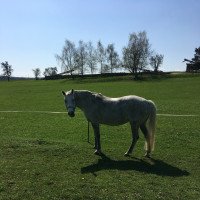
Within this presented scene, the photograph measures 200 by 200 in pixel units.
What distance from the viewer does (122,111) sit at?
12.9 meters

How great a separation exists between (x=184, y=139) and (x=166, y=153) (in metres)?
3.03

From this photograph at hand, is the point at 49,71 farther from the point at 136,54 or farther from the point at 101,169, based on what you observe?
the point at 101,169

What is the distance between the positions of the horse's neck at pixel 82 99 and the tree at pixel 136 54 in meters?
91.1

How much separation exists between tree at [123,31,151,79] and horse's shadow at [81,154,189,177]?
91664mm

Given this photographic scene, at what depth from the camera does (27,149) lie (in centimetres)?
1392

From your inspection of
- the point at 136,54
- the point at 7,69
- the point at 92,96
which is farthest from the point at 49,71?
the point at 92,96

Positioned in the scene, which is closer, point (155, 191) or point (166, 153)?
point (155, 191)

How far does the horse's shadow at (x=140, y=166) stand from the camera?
1141 centimetres

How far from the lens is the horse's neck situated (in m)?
13.0

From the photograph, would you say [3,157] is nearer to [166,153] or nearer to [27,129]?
[166,153]

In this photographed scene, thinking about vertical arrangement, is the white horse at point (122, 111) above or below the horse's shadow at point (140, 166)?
above

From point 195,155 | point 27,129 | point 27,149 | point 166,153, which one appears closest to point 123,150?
point 166,153

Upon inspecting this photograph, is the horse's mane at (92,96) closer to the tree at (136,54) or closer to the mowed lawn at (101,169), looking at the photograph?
the mowed lawn at (101,169)

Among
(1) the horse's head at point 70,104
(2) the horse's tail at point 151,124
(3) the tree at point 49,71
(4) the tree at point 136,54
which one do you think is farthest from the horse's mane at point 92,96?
(3) the tree at point 49,71
